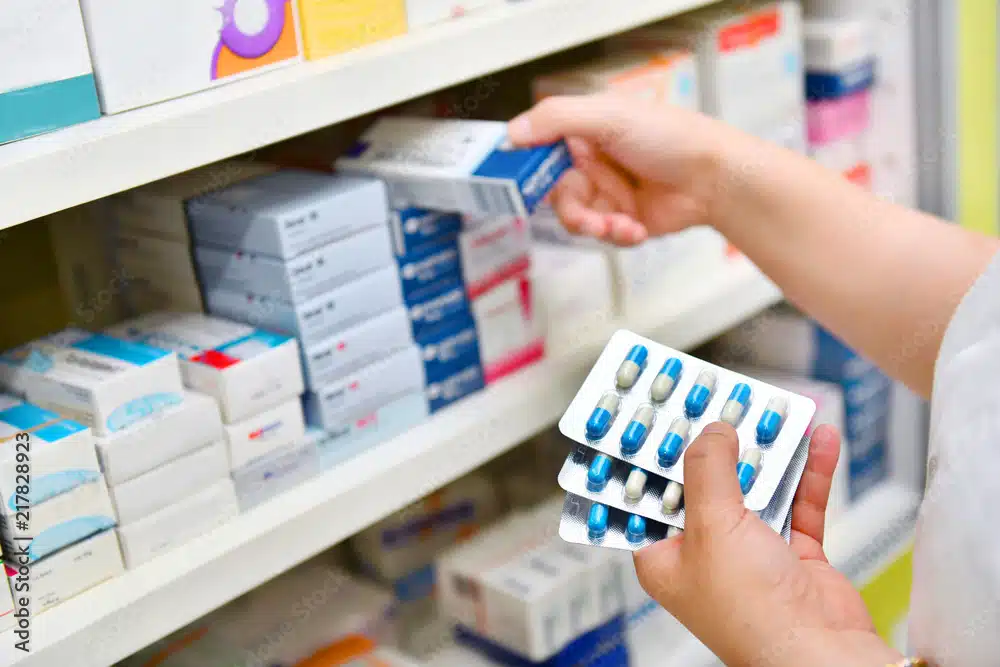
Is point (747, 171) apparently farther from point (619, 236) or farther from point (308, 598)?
point (308, 598)

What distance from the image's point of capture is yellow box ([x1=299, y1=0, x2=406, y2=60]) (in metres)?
0.81

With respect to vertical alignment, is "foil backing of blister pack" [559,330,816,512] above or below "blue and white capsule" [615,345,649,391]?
below

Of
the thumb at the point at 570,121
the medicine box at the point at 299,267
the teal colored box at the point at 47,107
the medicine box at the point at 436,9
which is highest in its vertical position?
the medicine box at the point at 436,9

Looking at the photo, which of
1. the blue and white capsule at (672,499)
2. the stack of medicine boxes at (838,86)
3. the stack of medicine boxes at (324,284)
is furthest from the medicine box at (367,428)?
the stack of medicine boxes at (838,86)

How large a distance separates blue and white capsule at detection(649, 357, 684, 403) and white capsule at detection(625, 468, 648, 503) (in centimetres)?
5

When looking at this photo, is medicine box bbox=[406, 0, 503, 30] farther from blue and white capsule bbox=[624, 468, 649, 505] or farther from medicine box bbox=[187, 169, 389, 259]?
blue and white capsule bbox=[624, 468, 649, 505]

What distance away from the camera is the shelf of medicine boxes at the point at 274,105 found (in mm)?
649

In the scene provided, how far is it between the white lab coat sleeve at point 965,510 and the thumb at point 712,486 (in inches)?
4.1

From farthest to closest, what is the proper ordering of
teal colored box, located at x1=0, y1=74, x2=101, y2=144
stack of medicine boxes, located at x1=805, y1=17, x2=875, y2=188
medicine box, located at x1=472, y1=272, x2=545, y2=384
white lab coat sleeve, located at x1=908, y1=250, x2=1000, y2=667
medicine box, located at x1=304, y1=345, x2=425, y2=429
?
stack of medicine boxes, located at x1=805, y1=17, x2=875, y2=188 < medicine box, located at x1=472, y1=272, x2=545, y2=384 < medicine box, located at x1=304, y1=345, x2=425, y2=429 < teal colored box, located at x1=0, y1=74, x2=101, y2=144 < white lab coat sleeve, located at x1=908, y1=250, x2=1000, y2=667

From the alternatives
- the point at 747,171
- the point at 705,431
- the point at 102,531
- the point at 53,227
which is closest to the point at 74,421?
the point at 102,531

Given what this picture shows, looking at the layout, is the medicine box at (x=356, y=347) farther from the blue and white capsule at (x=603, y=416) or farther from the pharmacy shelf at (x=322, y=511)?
the blue and white capsule at (x=603, y=416)

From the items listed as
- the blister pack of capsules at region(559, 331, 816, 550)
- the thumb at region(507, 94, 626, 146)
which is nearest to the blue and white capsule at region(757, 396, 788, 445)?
the blister pack of capsules at region(559, 331, 816, 550)

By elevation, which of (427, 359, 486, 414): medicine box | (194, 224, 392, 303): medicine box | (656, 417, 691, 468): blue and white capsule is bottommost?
(427, 359, 486, 414): medicine box

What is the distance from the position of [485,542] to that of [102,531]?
18.8 inches
